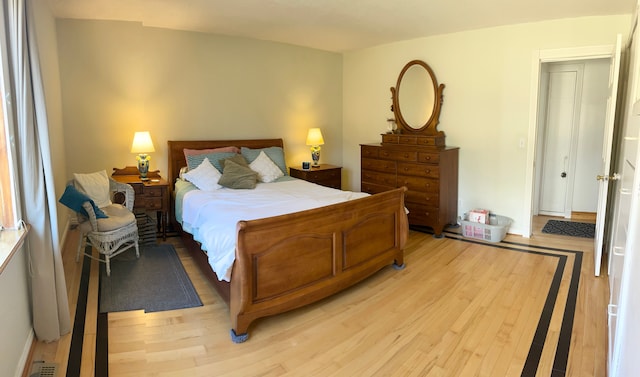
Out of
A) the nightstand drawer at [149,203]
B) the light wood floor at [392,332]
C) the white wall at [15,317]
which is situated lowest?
the light wood floor at [392,332]

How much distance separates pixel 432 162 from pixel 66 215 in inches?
166

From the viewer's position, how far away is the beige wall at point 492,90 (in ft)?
14.3

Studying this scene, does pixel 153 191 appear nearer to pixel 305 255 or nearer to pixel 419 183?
pixel 305 255

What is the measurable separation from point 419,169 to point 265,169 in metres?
1.86

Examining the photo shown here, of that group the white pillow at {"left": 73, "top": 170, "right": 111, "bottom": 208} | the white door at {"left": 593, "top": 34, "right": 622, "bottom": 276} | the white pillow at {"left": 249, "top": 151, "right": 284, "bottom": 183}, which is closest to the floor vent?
the white pillow at {"left": 73, "top": 170, "right": 111, "bottom": 208}

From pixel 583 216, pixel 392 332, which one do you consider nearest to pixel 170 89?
pixel 392 332

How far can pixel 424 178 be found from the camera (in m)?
4.85

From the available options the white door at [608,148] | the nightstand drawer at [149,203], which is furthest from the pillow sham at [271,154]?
the white door at [608,148]

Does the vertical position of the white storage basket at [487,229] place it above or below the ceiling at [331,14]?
below

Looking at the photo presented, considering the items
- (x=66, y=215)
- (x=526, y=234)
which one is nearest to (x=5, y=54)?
(x=66, y=215)

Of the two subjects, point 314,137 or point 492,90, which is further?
point 314,137

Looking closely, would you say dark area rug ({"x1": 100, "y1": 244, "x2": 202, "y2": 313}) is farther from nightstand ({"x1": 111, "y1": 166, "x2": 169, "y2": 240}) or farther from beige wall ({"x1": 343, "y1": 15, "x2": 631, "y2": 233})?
beige wall ({"x1": 343, "y1": 15, "x2": 631, "y2": 233})

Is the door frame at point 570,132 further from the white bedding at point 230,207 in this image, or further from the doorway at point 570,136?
the white bedding at point 230,207

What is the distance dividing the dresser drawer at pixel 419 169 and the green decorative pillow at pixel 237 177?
6.01ft
